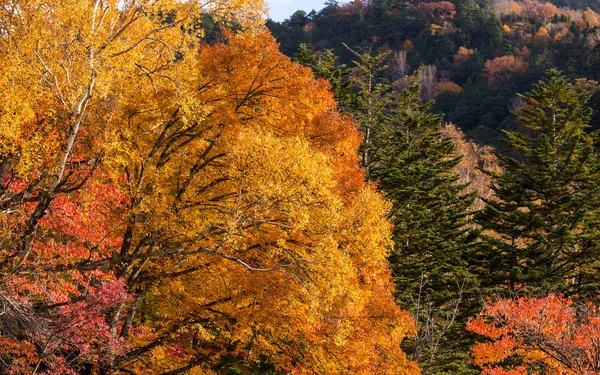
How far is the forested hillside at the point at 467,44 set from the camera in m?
59.1

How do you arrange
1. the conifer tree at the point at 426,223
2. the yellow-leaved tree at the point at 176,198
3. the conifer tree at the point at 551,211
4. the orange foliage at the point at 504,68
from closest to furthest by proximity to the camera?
the yellow-leaved tree at the point at 176,198, the conifer tree at the point at 551,211, the conifer tree at the point at 426,223, the orange foliage at the point at 504,68

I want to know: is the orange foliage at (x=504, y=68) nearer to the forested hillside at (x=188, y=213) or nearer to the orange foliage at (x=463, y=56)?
the orange foliage at (x=463, y=56)

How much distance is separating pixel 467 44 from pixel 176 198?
73291 mm

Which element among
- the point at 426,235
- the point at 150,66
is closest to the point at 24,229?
the point at 150,66

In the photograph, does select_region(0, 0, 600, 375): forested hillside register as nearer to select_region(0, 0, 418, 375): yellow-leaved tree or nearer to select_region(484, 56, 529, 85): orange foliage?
select_region(0, 0, 418, 375): yellow-leaved tree

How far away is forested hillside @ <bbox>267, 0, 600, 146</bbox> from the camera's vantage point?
59.1 m

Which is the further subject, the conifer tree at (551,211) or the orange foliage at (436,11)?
the orange foliage at (436,11)

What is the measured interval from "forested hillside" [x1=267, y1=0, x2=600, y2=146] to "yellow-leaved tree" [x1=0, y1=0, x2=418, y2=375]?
36.0 m

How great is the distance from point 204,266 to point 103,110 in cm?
455

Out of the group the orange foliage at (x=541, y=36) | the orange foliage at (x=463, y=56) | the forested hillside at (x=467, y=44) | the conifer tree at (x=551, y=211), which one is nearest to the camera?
the conifer tree at (x=551, y=211)

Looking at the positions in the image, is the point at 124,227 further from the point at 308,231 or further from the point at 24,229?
the point at 308,231

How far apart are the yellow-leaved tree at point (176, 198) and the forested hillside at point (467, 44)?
118 ft

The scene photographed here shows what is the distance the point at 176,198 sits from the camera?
12805 millimetres

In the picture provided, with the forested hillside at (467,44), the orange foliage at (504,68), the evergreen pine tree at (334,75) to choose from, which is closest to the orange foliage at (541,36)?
the forested hillside at (467,44)
